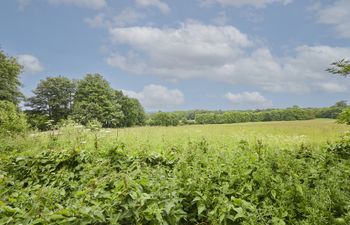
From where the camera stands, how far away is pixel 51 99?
114 feet

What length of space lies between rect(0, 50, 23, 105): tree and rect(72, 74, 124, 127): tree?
6.73 m

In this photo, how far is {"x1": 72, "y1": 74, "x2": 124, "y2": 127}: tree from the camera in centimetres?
3078

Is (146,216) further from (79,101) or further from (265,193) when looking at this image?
(79,101)

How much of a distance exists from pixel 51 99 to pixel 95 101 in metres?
7.49

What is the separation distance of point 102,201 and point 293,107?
888 inches

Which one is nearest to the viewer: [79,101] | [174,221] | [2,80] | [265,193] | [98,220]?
[98,220]

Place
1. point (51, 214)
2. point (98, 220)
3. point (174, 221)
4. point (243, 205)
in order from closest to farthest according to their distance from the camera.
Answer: point (51, 214) → point (98, 220) → point (174, 221) → point (243, 205)

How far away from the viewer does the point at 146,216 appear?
192 centimetres

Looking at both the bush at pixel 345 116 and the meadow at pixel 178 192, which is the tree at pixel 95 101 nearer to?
the meadow at pixel 178 192

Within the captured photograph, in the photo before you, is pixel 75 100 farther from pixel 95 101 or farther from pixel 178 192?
pixel 178 192

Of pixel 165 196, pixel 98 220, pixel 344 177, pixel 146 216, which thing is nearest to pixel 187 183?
pixel 165 196

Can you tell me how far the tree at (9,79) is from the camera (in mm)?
23477

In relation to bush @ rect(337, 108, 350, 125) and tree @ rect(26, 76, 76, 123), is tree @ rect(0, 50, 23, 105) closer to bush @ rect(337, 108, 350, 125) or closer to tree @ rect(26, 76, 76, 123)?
tree @ rect(26, 76, 76, 123)

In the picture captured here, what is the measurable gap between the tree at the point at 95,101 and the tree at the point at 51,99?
2739 mm
